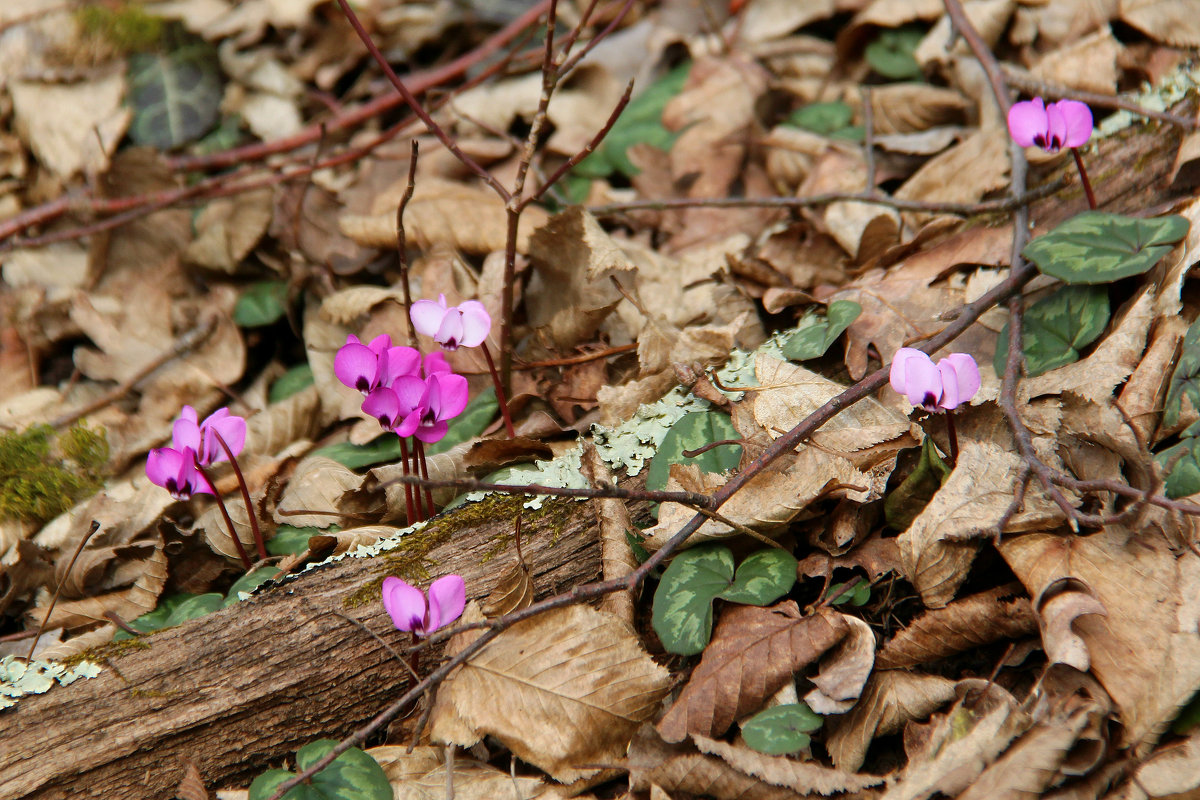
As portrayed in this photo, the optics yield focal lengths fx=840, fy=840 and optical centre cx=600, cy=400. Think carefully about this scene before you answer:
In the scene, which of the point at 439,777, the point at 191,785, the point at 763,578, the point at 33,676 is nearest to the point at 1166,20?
the point at 763,578

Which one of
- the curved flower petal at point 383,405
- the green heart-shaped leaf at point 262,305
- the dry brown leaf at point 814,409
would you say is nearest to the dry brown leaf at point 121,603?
the curved flower petal at point 383,405

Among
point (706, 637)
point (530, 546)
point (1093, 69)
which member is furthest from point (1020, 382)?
point (1093, 69)

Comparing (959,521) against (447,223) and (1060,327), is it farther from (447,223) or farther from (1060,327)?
(447,223)

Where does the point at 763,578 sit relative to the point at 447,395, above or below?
below

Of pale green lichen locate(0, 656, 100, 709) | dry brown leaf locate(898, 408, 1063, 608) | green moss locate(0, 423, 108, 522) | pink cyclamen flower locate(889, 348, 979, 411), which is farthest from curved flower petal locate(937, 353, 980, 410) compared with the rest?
green moss locate(0, 423, 108, 522)

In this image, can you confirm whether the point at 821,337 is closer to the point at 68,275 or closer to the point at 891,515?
the point at 891,515

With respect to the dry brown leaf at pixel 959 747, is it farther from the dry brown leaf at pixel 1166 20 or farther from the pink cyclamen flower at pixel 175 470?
the dry brown leaf at pixel 1166 20

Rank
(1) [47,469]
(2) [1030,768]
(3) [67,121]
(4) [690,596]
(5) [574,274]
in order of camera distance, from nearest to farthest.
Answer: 1. (2) [1030,768]
2. (4) [690,596]
3. (5) [574,274]
4. (1) [47,469]
5. (3) [67,121]
